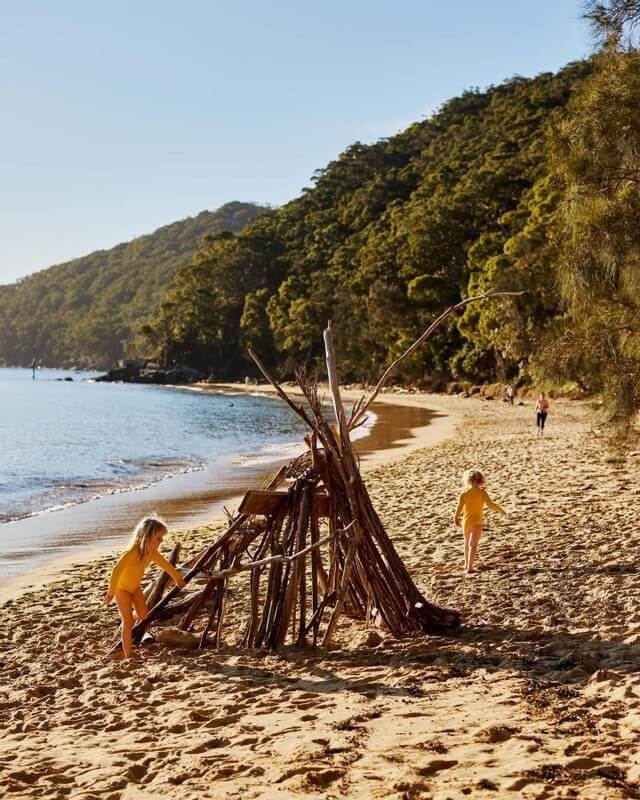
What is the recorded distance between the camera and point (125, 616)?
6.43 m

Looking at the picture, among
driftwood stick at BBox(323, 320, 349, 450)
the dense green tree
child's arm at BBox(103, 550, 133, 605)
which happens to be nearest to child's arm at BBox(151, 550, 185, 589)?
child's arm at BBox(103, 550, 133, 605)

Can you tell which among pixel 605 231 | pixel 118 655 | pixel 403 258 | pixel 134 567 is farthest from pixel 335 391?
pixel 403 258

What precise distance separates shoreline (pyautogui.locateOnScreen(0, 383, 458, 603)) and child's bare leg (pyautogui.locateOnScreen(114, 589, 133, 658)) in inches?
117

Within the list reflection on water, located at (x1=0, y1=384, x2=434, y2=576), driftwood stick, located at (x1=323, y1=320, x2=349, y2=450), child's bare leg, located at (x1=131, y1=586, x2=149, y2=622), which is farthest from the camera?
reflection on water, located at (x1=0, y1=384, x2=434, y2=576)

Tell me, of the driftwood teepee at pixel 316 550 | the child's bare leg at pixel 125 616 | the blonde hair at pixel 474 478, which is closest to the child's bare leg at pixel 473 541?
the blonde hair at pixel 474 478

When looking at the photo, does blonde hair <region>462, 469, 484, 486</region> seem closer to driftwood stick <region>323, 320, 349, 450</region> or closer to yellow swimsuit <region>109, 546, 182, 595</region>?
driftwood stick <region>323, 320, 349, 450</region>

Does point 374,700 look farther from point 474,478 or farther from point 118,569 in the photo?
point 474,478

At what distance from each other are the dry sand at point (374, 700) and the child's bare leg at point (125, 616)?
15cm

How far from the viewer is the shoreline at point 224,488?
1030cm

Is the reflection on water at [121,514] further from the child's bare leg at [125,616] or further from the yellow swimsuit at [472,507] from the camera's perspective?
the child's bare leg at [125,616]

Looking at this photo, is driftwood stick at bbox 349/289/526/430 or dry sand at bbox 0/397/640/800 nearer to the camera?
dry sand at bbox 0/397/640/800

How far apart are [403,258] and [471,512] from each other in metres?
60.6

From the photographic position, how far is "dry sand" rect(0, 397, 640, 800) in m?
3.93

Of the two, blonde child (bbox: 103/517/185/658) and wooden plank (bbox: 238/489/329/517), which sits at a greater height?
wooden plank (bbox: 238/489/329/517)
